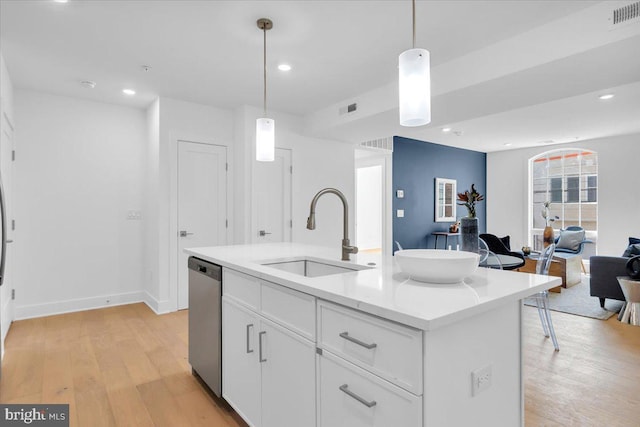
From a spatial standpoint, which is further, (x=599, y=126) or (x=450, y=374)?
(x=599, y=126)

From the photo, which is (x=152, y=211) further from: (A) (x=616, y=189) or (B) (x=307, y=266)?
(A) (x=616, y=189)

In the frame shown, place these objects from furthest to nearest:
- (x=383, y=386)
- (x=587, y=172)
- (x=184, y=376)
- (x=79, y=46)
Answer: (x=587, y=172) → (x=79, y=46) → (x=184, y=376) → (x=383, y=386)

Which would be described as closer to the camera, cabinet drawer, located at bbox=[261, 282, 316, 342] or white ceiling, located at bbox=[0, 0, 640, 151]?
cabinet drawer, located at bbox=[261, 282, 316, 342]

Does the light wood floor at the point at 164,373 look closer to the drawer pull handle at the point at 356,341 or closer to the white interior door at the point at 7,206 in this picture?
the white interior door at the point at 7,206

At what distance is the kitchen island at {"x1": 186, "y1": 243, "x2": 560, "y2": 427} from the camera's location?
103 cm

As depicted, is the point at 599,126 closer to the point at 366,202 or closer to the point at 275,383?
the point at 366,202

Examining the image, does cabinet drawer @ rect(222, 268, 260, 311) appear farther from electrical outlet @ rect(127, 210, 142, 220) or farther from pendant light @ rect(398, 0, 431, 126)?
electrical outlet @ rect(127, 210, 142, 220)

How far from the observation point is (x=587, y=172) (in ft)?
22.9

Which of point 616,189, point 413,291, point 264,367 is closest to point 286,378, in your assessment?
point 264,367

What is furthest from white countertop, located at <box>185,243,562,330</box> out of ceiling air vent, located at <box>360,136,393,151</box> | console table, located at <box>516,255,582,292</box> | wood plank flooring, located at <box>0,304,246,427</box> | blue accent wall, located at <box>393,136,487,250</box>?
blue accent wall, located at <box>393,136,487,250</box>

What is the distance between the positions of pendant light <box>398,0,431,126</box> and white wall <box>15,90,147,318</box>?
3985 mm

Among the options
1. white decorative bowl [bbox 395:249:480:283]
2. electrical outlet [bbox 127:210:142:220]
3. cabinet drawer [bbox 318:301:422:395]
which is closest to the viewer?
cabinet drawer [bbox 318:301:422:395]

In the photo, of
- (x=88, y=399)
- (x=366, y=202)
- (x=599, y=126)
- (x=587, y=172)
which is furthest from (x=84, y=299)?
→ (x=587, y=172)

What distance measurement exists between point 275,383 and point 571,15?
9.53 ft
